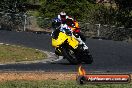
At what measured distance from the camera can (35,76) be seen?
15.1 m

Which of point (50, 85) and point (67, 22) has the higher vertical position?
point (67, 22)

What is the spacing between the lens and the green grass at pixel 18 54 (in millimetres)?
20414

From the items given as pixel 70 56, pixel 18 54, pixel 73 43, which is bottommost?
pixel 18 54

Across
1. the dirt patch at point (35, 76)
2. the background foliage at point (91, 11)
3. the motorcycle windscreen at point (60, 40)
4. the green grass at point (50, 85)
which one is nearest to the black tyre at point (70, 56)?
the motorcycle windscreen at point (60, 40)

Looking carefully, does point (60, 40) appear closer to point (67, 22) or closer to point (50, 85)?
point (67, 22)

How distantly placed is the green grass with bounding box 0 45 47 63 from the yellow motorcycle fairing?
214cm

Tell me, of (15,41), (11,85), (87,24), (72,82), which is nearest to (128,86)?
(72,82)

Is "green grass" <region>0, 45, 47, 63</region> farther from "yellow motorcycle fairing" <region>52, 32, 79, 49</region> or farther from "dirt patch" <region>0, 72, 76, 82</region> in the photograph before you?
"dirt patch" <region>0, 72, 76, 82</region>

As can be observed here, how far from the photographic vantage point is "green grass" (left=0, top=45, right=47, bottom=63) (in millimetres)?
20414


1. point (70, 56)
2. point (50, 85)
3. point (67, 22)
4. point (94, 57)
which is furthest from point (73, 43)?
point (50, 85)

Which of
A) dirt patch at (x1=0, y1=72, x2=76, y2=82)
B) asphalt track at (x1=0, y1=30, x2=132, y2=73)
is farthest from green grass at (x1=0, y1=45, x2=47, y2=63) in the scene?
dirt patch at (x1=0, y1=72, x2=76, y2=82)

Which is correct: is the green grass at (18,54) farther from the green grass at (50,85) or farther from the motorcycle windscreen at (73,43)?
the green grass at (50,85)

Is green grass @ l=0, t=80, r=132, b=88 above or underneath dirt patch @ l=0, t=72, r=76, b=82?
above

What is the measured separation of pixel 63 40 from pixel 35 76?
3.92 m
